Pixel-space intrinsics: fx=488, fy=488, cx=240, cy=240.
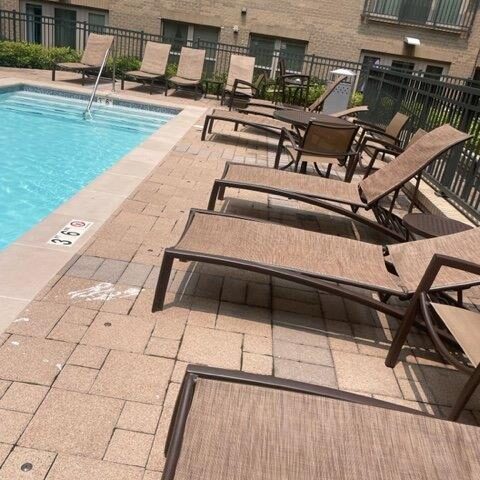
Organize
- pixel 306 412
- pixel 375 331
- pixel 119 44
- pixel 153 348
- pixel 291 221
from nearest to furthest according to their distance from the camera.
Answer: pixel 306 412 < pixel 153 348 < pixel 375 331 < pixel 291 221 < pixel 119 44

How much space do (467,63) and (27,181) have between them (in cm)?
1636

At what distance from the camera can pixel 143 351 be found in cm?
257

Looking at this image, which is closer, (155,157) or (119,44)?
(155,157)

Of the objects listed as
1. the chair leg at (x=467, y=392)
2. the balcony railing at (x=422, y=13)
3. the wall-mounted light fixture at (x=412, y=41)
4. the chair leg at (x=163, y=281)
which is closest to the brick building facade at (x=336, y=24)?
the balcony railing at (x=422, y=13)

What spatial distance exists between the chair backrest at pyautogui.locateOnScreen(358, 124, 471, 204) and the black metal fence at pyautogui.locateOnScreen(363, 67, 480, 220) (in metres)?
0.69

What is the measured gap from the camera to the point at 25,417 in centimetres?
205

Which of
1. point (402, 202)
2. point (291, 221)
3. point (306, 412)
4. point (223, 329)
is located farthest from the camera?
point (402, 202)

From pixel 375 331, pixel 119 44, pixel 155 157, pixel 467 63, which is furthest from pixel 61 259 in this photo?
pixel 467 63

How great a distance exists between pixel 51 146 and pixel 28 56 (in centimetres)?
742

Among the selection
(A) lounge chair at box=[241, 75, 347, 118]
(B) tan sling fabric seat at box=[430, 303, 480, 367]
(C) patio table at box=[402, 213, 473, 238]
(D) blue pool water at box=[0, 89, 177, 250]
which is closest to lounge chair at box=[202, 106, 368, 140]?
(A) lounge chair at box=[241, 75, 347, 118]

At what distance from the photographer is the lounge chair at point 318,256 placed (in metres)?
2.81

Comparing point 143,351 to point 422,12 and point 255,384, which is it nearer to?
point 255,384

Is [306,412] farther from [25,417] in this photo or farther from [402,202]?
[402,202]

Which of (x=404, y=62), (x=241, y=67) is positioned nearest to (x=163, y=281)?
(x=241, y=67)
